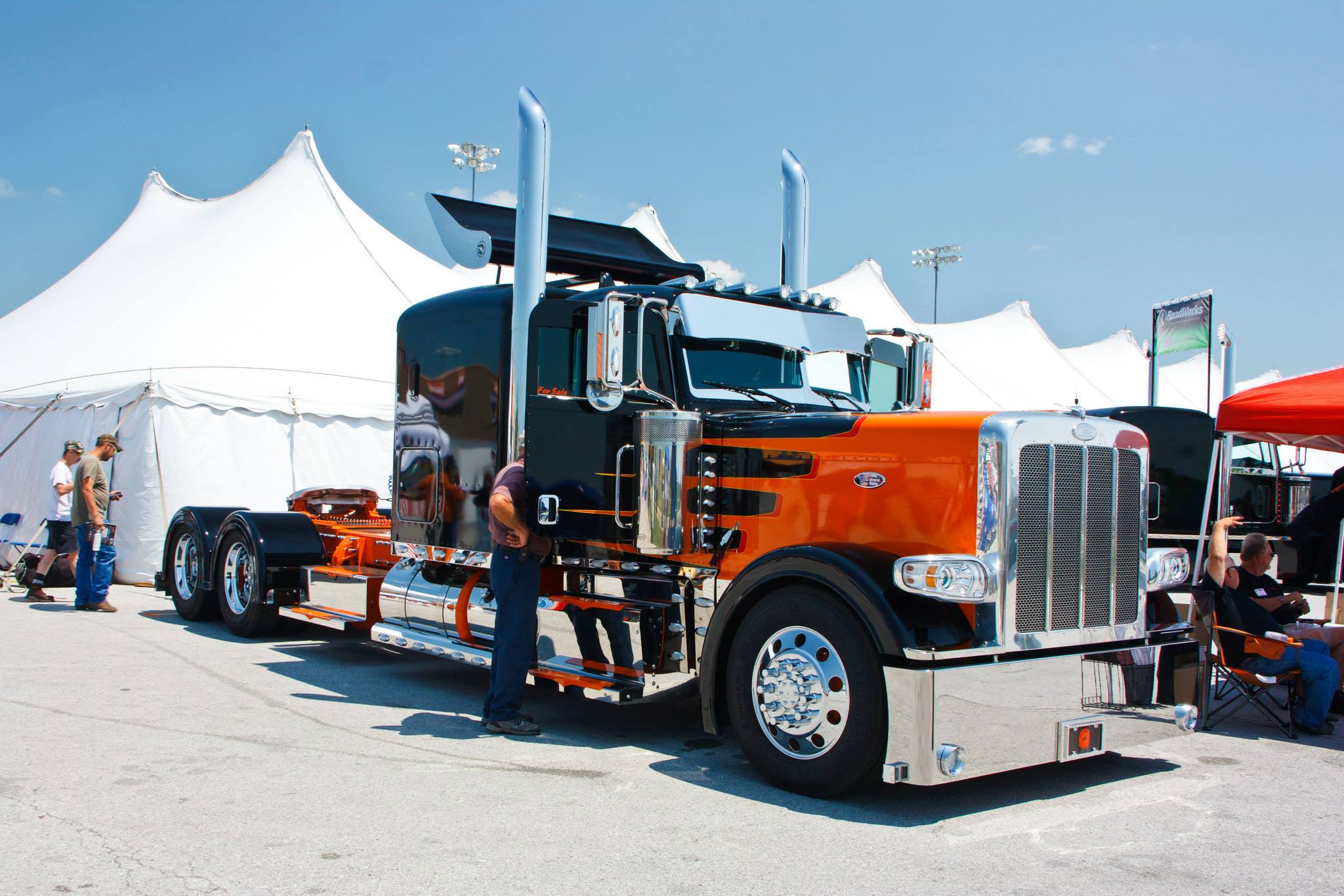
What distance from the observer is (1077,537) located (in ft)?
15.6

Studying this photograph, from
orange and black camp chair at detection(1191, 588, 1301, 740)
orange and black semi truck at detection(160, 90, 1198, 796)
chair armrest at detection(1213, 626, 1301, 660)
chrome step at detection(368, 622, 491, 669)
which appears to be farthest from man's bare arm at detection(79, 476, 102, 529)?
chair armrest at detection(1213, 626, 1301, 660)

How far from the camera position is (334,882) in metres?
3.55

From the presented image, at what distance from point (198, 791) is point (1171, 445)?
12.5 meters

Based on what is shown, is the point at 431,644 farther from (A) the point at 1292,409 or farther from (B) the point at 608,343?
(A) the point at 1292,409

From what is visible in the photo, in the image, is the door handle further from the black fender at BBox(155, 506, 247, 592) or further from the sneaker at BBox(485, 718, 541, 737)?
the black fender at BBox(155, 506, 247, 592)

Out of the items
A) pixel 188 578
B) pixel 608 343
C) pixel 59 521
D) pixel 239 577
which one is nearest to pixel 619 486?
pixel 608 343

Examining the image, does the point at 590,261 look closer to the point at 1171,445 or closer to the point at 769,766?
the point at 769,766

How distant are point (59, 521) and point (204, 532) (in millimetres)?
3140

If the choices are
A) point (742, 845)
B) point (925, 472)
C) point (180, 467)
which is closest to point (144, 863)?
point (742, 845)

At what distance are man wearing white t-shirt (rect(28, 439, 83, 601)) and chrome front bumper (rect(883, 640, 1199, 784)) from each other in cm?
978

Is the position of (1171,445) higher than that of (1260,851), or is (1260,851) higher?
(1171,445)

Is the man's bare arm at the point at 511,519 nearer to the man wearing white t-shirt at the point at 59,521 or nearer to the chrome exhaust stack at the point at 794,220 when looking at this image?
the chrome exhaust stack at the point at 794,220

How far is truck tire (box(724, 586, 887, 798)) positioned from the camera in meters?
4.40

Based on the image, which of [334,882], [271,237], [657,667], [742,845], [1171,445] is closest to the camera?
[334,882]
